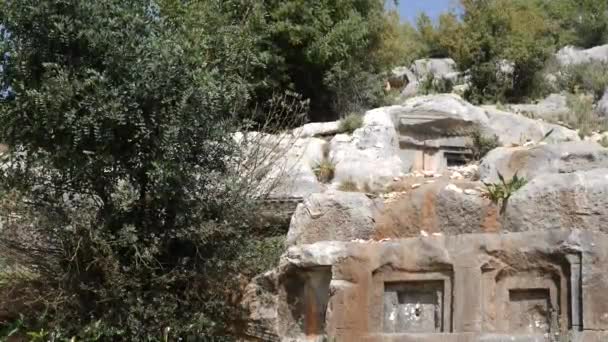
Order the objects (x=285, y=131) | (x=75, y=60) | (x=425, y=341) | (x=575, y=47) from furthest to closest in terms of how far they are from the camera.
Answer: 1. (x=575, y=47)
2. (x=285, y=131)
3. (x=75, y=60)
4. (x=425, y=341)

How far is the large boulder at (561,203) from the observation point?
14.4 m

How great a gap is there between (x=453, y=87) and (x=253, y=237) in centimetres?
1120

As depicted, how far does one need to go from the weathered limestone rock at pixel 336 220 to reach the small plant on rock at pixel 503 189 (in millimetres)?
1832

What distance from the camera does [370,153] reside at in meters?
18.8

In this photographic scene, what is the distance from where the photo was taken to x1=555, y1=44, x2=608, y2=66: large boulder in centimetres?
2927

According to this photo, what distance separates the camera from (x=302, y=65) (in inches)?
934

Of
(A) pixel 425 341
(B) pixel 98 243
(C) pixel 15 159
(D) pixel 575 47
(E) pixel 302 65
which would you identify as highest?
(D) pixel 575 47

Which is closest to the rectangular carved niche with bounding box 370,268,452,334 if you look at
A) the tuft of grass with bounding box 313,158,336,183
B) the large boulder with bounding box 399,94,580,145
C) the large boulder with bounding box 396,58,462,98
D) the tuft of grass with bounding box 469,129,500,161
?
the tuft of grass with bounding box 313,158,336,183

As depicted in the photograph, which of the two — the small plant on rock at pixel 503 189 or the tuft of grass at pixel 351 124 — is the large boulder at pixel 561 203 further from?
the tuft of grass at pixel 351 124

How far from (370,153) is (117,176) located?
5551mm

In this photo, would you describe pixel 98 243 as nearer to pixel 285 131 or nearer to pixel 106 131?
pixel 106 131

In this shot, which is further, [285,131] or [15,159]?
[285,131]

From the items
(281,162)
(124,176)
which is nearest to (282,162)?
(281,162)

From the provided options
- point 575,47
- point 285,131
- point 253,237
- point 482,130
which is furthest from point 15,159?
point 575,47
